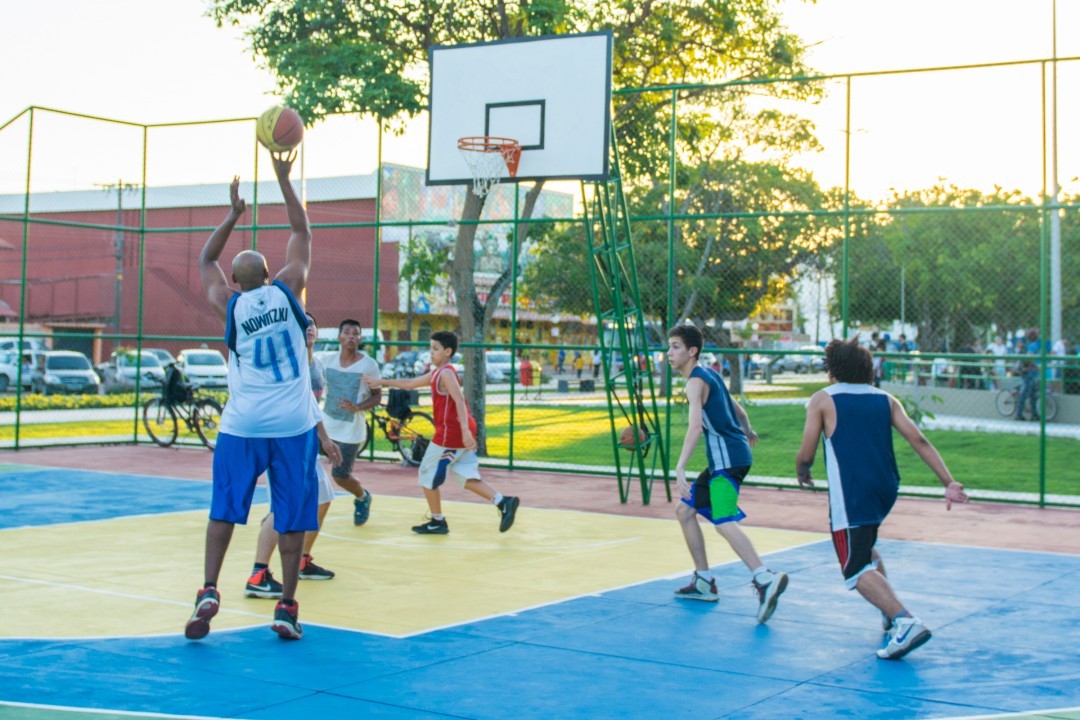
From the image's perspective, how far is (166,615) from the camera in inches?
295

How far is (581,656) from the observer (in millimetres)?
6648

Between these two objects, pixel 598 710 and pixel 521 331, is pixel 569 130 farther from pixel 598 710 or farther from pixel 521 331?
pixel 521 331

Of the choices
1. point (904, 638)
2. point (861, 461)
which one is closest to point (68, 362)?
point (861, 461)

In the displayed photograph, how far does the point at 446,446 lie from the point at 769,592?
4210 millimetres

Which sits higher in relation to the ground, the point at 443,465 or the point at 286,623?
the point at 443,465

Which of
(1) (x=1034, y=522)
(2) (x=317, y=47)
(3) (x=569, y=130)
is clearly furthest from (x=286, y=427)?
(2) (x=317, y=47)

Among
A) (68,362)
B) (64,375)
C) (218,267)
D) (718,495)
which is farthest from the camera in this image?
(68,362)

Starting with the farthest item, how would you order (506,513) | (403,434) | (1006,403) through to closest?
(1006,403), (403,434), (506,513)

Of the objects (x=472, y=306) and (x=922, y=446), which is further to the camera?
(x=472, y=306)

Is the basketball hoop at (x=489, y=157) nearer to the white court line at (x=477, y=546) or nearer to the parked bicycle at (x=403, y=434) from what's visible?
the parked bicycle at (x=403, y=434)

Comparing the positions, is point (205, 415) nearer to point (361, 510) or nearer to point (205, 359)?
point (361, 510)

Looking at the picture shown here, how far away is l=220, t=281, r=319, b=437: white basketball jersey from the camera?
22.5 feet

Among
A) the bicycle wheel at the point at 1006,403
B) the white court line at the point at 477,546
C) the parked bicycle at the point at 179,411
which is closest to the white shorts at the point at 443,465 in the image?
the white court line at the point at 477,546

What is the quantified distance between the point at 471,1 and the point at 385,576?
12.4m
